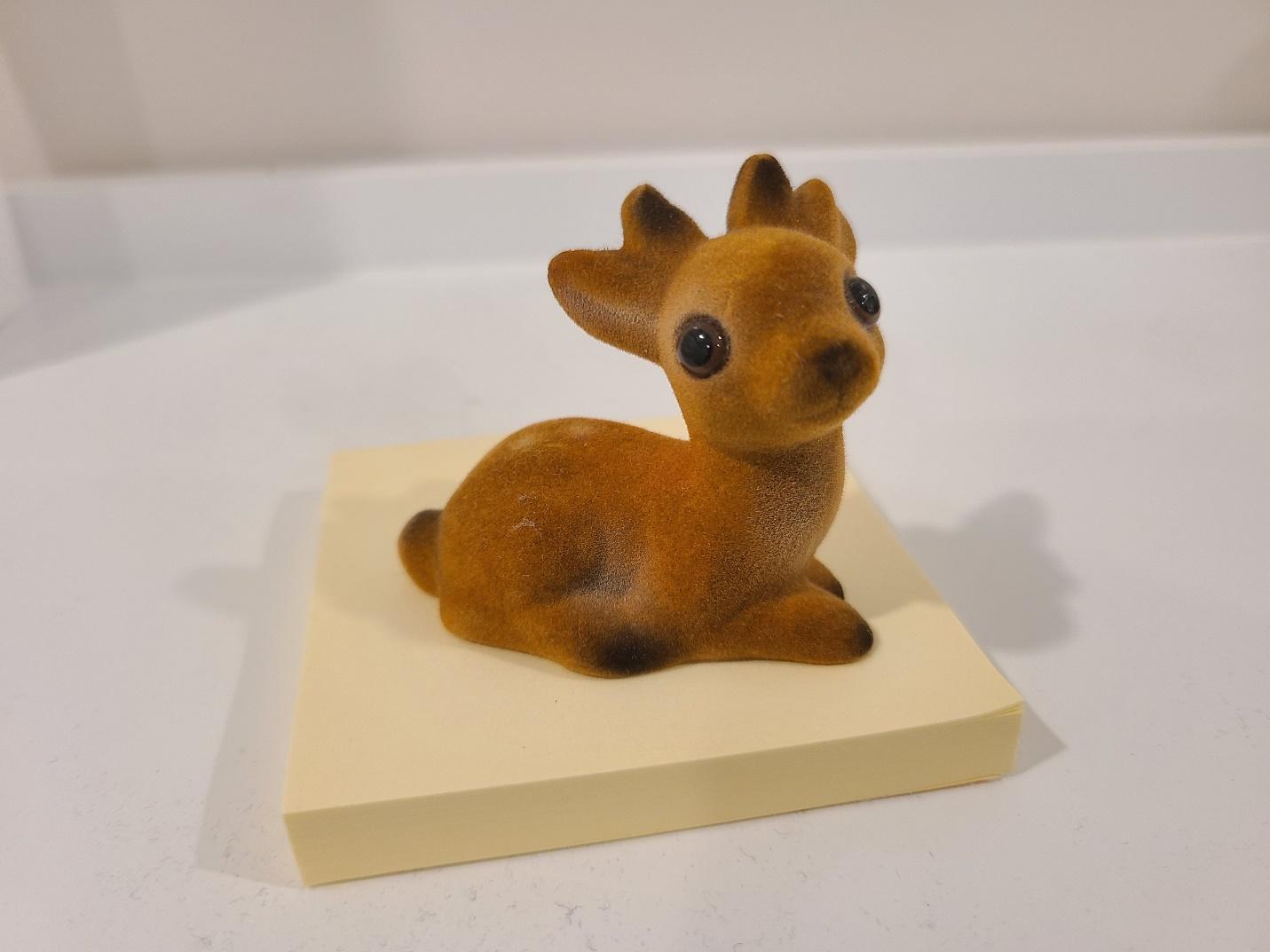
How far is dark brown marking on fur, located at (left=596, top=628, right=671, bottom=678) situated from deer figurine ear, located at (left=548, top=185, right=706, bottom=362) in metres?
0.29

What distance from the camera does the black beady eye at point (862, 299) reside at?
1.16 meters

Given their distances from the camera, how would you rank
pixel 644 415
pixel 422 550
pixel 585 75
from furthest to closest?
pixel 585 75 < pixel 644 415 < pixel 422 550

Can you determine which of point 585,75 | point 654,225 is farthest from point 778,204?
point 585,75

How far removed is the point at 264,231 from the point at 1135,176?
1879 mm

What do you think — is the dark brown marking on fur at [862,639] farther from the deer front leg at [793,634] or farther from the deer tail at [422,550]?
the deer tail at [422,550]

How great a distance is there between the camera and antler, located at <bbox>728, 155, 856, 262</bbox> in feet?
4.00

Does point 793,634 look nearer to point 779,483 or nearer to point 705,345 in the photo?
point 779,483

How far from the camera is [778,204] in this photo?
1.23 metres

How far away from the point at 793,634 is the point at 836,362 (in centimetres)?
33

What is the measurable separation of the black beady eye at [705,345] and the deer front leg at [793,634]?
0.94 ft

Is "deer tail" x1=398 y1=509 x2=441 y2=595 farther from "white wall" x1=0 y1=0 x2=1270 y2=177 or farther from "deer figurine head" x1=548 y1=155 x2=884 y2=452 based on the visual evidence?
"white wall" x1=0 y1=0 x2=1270 y2=177

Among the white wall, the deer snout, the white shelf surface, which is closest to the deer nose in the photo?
the deer snout

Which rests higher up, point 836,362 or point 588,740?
Answer: point 836,362

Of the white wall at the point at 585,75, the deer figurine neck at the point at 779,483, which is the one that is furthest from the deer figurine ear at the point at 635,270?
the white wall at the point at 585,75
